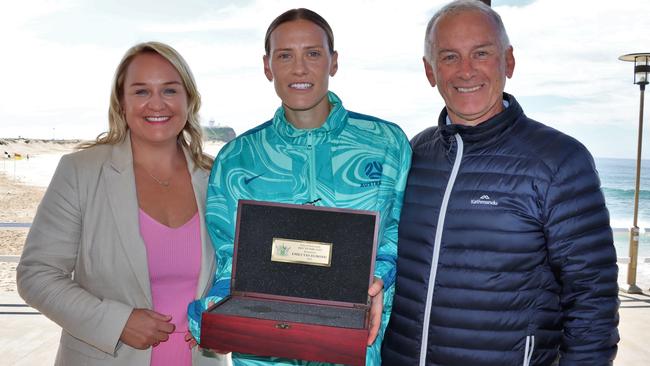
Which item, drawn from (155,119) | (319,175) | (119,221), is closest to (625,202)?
(319,175)

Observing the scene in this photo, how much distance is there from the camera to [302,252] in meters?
1.36

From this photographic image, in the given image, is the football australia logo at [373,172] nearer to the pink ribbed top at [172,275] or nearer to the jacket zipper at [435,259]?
the jacket zipper at [435,259]

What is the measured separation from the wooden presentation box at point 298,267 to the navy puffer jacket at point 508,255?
0.52ft

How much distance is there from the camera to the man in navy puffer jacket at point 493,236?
1.25 meters

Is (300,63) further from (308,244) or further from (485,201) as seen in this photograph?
(485,201)

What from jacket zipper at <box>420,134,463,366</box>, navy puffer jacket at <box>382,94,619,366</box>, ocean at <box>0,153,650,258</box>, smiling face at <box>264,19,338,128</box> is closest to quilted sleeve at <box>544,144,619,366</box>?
navy puffer jacket at <box>382,94,619,366</box>

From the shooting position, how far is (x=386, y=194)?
148cm

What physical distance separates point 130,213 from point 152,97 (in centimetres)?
35

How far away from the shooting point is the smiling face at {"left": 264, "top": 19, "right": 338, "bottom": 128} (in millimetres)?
1452

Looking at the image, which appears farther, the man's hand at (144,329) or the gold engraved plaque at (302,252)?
the man's hand at (144,329)

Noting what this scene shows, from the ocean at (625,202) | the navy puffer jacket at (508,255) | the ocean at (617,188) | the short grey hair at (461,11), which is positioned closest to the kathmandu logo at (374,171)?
the navy puffer jacket at (508,255)

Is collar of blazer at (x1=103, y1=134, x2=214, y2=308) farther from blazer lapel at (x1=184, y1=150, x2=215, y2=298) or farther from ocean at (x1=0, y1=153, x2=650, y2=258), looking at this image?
ocean at (x1=0, y1=153, x2=650, y2=258)

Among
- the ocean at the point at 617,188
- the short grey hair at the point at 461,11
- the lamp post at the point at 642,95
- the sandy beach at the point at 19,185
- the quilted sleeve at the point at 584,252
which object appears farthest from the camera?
the ocean at the point at 617,188

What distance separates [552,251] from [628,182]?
2570 cm
